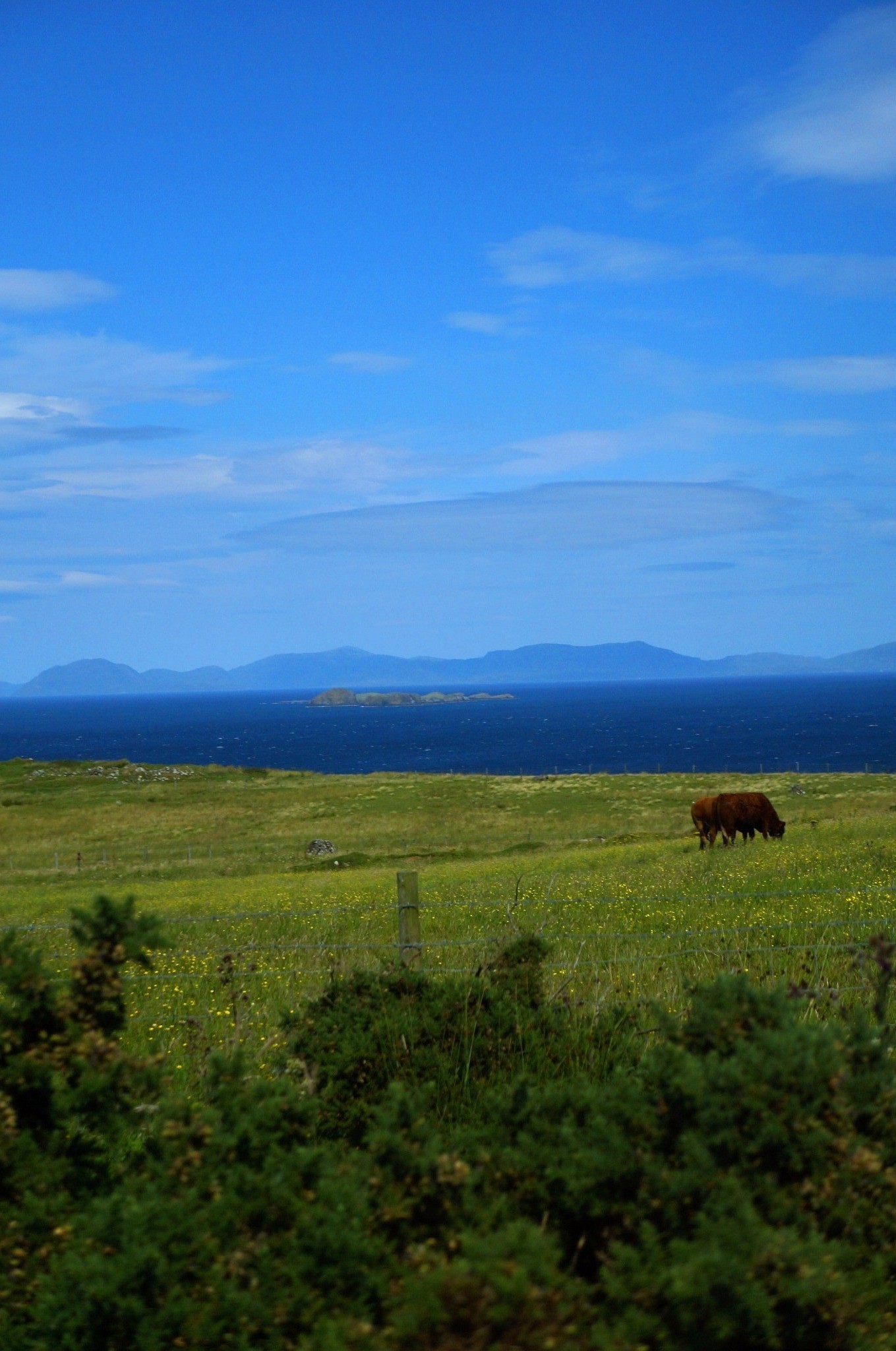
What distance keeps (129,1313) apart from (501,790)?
68646 millimetres

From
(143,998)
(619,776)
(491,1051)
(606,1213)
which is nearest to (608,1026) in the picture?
(491,1051)

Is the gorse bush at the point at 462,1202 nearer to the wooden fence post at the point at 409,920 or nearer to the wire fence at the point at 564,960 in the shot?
the wire fence at the point at 564,960

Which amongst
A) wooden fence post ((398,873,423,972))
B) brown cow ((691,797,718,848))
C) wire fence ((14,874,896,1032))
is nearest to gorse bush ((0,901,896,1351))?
wire fence ((14,874,896,1032))

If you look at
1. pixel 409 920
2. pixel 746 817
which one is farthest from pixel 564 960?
pixel 746 817

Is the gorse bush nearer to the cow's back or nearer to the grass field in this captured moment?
the grass field

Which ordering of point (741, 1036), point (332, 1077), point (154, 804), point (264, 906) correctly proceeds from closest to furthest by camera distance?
point (741, 1036), point (332, 1077), point (264, 906), point (154, 804)

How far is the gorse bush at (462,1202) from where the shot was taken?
3.17m

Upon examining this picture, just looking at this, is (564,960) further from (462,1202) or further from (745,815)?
(745,815)

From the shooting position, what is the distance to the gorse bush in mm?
3172

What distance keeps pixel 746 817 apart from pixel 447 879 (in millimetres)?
9050

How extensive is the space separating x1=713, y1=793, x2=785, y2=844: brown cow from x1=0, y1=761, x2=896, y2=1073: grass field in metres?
0.79

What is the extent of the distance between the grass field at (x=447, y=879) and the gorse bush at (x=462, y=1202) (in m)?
2.15

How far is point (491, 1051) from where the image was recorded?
6.04 m

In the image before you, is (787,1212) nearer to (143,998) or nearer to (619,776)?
(143,998)
